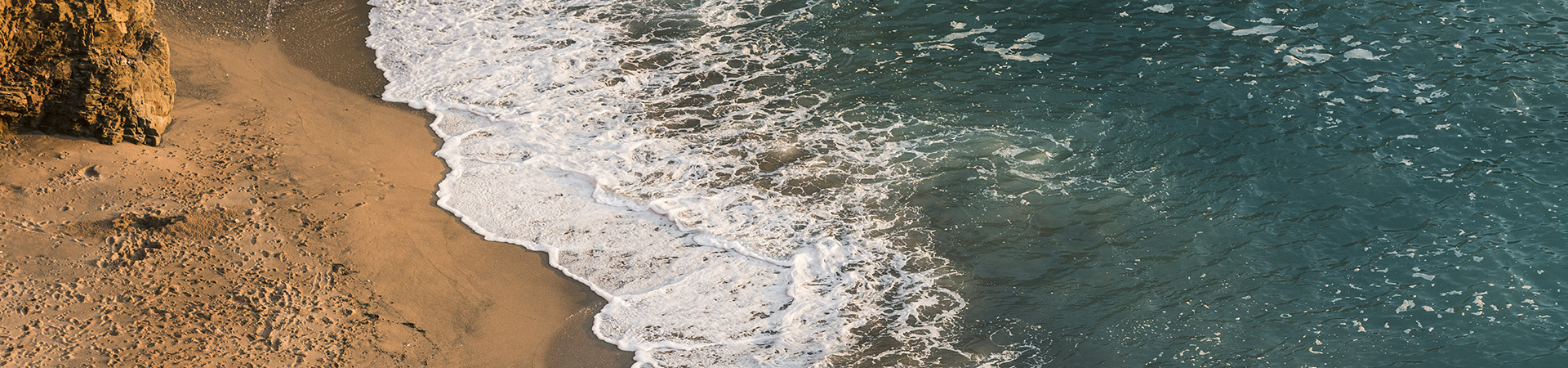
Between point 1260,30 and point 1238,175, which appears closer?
point 1238,175

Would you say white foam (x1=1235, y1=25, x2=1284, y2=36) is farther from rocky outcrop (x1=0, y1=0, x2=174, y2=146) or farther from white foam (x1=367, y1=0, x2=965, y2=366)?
rocky outcrop (x1=0, y1=0, x2=174, y2=146)

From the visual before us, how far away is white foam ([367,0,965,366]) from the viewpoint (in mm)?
7855

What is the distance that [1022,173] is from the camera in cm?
965

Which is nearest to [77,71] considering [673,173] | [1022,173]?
[673,173]

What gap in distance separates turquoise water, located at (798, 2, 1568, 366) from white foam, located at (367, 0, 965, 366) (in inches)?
28.5

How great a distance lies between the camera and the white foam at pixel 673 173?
7.86 metres

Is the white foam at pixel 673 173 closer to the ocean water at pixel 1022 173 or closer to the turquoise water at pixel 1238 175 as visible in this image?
the ocean water at pixel 1022 173

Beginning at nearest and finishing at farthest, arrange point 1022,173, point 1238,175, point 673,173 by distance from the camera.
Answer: point 1238,175 → point 1022,173 → point 673,173

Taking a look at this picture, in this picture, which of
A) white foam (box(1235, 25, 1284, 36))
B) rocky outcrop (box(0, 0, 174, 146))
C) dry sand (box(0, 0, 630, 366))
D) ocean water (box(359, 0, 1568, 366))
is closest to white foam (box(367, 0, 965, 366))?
ocean water (box(359, 0, 1568, 366))

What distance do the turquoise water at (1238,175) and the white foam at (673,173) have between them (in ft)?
2.37

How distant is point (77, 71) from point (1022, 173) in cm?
887

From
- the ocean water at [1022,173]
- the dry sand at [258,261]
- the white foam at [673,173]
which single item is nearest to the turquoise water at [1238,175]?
the ocean water at [1022,173]

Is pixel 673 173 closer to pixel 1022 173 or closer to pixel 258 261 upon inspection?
pixel 1022 173

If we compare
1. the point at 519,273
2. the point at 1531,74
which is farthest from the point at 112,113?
the point at 1531,74
